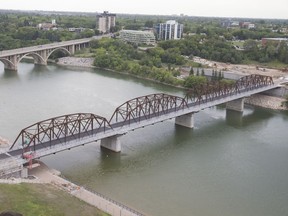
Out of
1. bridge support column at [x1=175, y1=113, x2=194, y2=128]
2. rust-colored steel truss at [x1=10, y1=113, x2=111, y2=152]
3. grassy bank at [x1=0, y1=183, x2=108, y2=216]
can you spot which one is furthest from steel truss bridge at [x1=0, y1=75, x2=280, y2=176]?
grassy bank at [x1=0, y1=183, x2=108, y2=216]

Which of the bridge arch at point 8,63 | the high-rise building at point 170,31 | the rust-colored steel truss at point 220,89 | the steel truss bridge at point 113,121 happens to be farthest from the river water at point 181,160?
the high-rise building at point 170,31

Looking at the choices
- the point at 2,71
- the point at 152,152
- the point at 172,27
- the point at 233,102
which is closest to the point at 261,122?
the point at 233,102

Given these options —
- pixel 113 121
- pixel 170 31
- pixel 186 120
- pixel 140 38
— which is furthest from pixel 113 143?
pixel 170 31

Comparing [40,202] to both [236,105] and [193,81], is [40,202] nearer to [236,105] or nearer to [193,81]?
[236,105]

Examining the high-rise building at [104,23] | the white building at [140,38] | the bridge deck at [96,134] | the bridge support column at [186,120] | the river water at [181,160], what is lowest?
the river water at [181,160]

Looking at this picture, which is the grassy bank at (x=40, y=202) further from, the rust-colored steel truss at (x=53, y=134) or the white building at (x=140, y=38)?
the white building at (x=140, y=38)

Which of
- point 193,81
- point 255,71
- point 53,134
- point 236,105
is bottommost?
point 236,105
